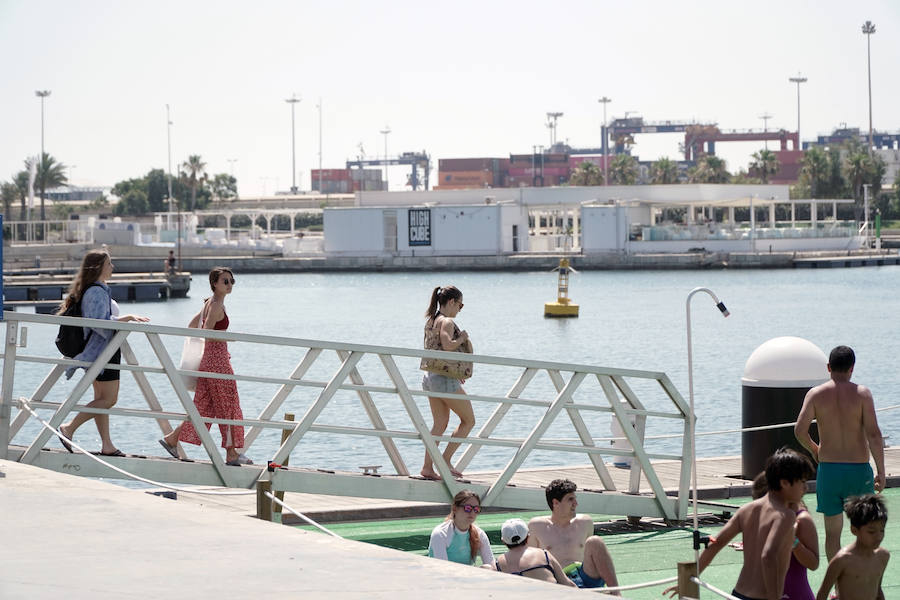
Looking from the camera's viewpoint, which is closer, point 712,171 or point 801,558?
point 801,558

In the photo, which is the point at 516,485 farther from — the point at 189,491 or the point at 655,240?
the point at 655,240

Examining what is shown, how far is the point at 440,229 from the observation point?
8712cm

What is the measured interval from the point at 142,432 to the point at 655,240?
6599cm

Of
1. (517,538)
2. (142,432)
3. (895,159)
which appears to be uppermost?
(895,159)

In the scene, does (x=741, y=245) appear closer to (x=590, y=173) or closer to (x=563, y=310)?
(x=563, y=310)

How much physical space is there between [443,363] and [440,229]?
7764 centimetres

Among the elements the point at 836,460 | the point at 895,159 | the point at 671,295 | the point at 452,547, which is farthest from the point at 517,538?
the point at 895,159

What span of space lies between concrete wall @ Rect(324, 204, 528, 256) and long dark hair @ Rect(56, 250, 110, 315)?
76880 millimetres

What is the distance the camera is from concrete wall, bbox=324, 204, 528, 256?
284ft

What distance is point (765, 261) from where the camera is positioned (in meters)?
85.9

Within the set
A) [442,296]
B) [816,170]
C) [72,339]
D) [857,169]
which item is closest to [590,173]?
[816,170]

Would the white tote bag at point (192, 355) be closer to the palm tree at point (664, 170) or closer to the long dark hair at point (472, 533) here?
the long dark hair at point (472, 533)

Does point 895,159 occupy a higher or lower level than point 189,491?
higher

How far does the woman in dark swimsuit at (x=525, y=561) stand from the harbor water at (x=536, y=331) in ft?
38.3
